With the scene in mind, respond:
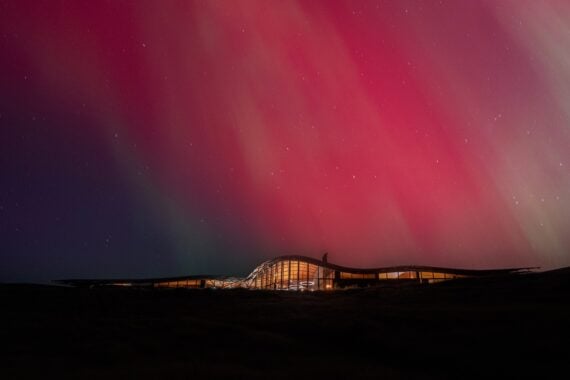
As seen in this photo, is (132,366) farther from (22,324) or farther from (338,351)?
(22,324)

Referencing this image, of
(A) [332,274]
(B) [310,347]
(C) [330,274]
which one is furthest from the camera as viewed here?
(C) [330,274]

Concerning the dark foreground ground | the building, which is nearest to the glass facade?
the building

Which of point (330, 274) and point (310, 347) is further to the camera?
point (330, 274)

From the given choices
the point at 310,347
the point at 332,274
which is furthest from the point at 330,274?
the point at 310,347

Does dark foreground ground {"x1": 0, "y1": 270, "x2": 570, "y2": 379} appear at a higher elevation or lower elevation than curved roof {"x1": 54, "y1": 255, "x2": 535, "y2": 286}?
lower

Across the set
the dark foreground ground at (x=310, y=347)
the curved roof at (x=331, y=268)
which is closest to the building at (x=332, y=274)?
the curved roof at (x=331, y=268)

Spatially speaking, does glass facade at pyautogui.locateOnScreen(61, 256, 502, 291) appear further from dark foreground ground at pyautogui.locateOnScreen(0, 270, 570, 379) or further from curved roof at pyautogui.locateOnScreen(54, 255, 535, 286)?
dark foreground ground at pyautogui.locateOnScreen(0, 270, 570, 379)

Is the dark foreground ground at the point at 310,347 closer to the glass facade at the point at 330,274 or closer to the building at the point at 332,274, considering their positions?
the glass facade at the point at 330,274

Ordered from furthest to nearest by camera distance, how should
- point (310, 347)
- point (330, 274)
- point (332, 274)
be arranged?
point (330, 274), point (332, 274), point (310, 347)

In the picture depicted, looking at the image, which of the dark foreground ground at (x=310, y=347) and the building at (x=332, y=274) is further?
the building at (x=332, y=274)

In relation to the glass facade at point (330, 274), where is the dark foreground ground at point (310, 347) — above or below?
below

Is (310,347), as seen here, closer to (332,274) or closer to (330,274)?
(332,274)

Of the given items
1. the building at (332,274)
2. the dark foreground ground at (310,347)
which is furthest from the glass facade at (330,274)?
the dark foreground ground at (310,347)

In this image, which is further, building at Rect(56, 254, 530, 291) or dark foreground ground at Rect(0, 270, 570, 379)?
building at Rect(56, 254, 530, 291)
